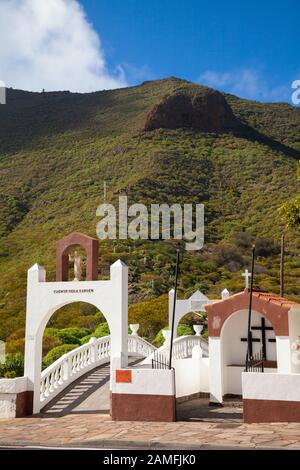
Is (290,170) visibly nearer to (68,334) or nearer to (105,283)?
(68,334)

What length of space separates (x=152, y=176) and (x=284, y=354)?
3969 cm

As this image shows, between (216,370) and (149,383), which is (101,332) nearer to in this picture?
(216,370)

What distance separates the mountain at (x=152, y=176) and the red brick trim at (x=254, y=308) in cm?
1982

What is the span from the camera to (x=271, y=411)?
33.4 ft

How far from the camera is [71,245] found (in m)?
13.1

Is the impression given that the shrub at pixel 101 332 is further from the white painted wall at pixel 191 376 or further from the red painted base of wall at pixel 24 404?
the red painted base of wall at pixel 24 404

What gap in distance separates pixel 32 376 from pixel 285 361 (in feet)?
20.1

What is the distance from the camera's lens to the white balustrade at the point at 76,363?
13.4 metres

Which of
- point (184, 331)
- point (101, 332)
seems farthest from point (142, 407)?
point (101, 332)

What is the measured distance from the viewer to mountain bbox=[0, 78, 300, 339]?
122 ft

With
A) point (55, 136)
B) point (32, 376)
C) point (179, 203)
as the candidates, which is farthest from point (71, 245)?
point (55, 136)
